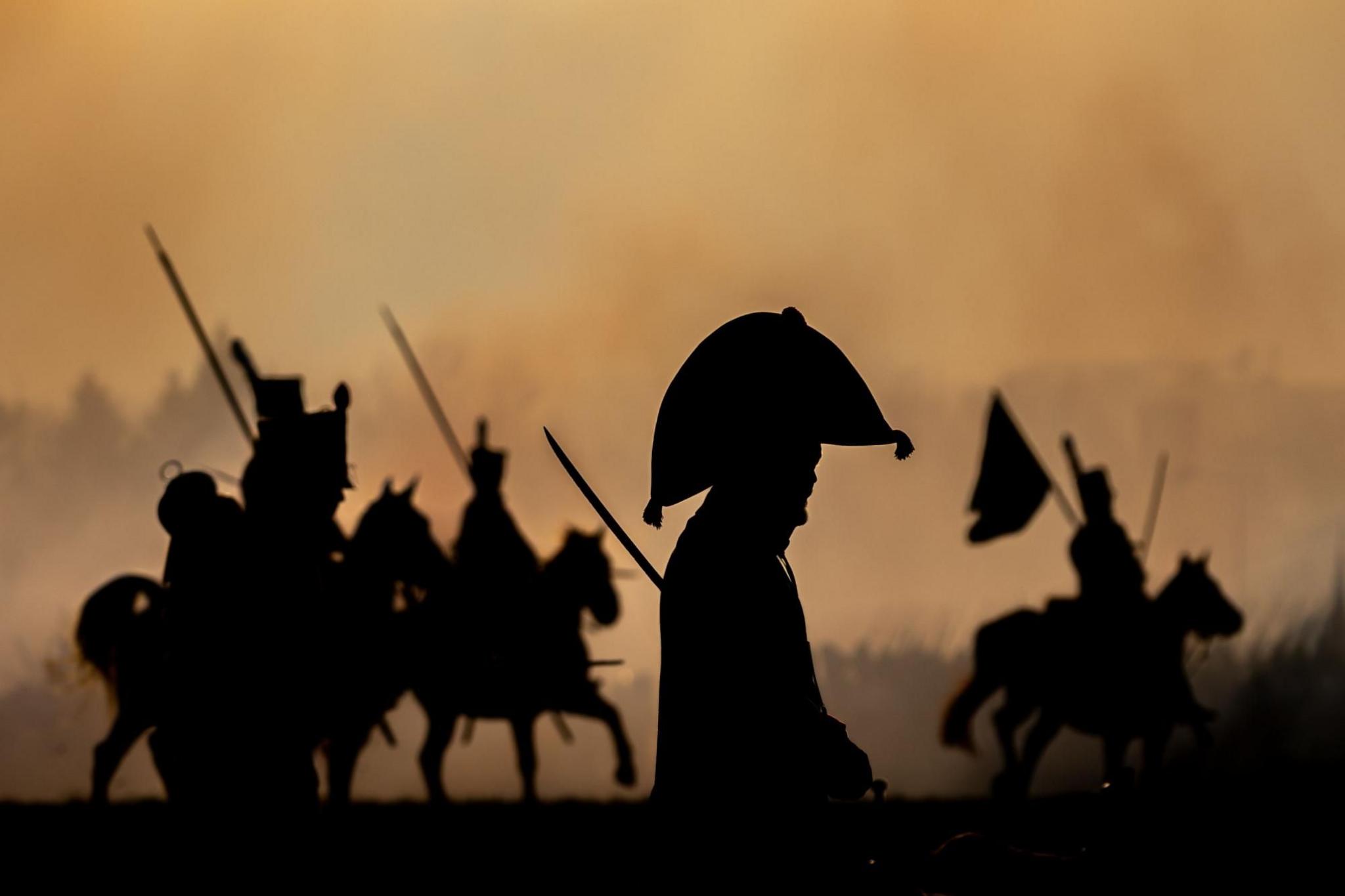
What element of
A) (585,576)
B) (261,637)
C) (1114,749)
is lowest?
(1114,749)

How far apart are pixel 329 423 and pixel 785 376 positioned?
5.61m

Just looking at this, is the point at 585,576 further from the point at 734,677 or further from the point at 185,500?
the point at 734,677

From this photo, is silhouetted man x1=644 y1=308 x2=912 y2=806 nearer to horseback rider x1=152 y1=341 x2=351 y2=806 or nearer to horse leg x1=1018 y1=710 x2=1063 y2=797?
horseback rider x1=152 y1=341 x2=351 y2=806

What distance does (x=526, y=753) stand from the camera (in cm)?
1828

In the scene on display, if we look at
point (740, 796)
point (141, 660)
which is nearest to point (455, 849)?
point (141, 660)

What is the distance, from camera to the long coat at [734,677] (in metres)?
4.91

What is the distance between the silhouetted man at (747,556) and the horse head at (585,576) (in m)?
13.4

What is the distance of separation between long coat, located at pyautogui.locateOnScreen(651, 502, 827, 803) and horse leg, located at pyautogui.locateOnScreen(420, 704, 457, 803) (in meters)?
13.6

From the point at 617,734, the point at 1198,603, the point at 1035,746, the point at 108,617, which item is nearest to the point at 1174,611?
the point at 1198,603

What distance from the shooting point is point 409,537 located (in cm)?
1756

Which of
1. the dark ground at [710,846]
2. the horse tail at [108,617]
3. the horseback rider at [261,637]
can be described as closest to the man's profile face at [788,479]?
the dark ground at [710,846]

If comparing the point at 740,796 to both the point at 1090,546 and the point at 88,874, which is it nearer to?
the point at 88,874

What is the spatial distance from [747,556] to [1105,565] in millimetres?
14892

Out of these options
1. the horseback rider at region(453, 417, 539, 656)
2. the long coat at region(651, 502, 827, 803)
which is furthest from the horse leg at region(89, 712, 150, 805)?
the long coat at region(651, 502, 827, 803)
